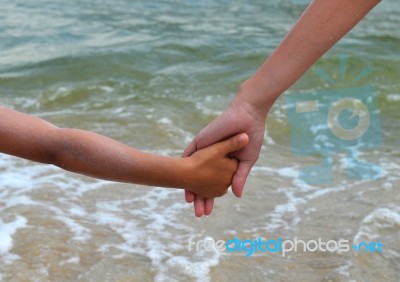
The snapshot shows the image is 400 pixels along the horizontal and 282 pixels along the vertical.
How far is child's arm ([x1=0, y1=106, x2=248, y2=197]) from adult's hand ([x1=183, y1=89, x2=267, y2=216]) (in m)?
0.06

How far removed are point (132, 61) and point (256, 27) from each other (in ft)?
7.01

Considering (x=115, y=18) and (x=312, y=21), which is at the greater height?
(x=312, y=21)

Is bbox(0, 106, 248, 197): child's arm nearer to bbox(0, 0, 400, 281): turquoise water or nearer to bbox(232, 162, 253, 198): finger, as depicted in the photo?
bbox(232, 162, 253, 198): finger

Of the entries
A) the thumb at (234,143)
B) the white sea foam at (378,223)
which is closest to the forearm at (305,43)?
the thumb at (234,143)

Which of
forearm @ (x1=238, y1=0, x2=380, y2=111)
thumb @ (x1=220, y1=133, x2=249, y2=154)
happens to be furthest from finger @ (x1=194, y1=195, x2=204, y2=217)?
forearm @ (x1=238, y1=0, x2=380, y2=111)

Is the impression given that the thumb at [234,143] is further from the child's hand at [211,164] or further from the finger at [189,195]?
the finger at [189,195]

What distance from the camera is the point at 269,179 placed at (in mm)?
4602

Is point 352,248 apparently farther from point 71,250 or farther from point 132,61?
point 132,61

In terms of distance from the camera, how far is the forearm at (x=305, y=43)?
2.61 metres

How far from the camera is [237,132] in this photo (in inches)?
114

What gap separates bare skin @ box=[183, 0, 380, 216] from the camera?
2619 mm

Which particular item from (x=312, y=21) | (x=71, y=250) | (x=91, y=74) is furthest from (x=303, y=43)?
(x=91, y=74)

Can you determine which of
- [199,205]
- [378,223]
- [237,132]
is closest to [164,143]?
[378,223]

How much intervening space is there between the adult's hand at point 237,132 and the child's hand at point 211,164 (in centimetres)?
4
